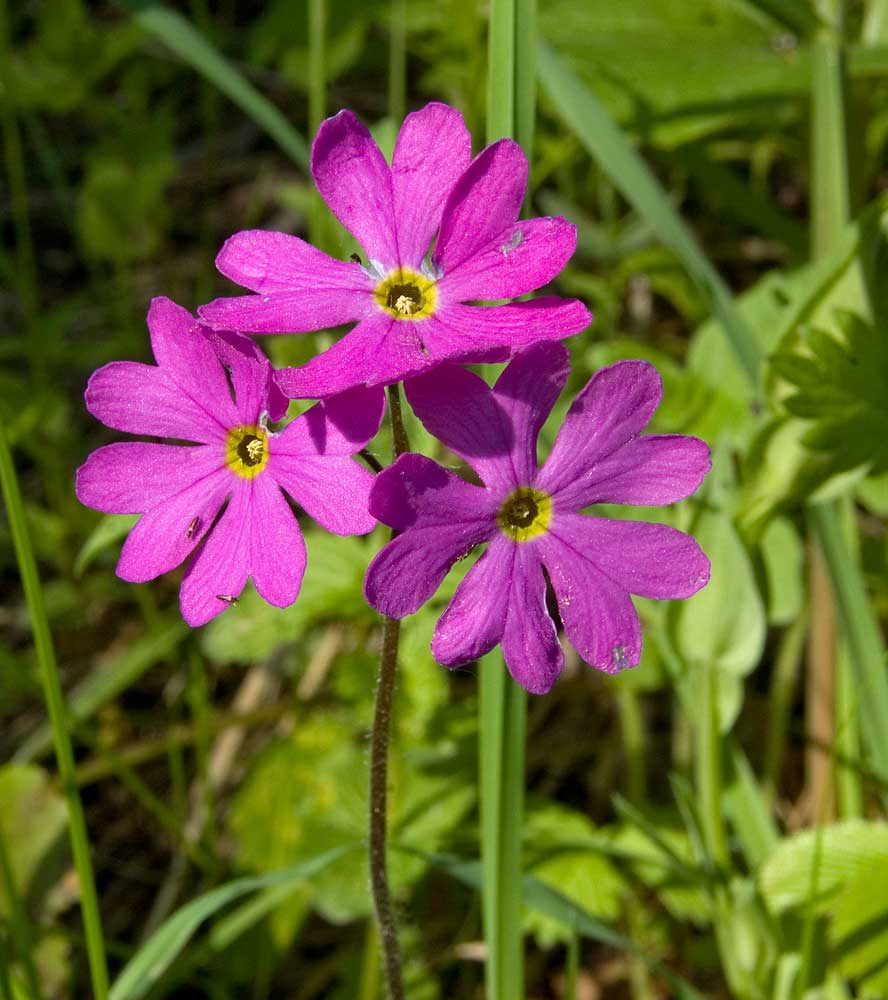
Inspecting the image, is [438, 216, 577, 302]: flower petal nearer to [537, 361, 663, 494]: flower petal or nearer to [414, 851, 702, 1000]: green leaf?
[537, 361, 663, 494]: flower petal

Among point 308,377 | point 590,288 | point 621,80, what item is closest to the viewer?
point 308,377

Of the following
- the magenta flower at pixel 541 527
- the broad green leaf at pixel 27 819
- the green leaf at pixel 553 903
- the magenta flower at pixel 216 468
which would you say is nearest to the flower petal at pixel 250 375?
the magenta flower at pixel 216 468

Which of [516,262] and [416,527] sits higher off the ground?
[516,262]

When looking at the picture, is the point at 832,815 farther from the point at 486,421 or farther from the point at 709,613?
the point at 486,421

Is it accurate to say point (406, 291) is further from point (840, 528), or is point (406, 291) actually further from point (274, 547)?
point (840, 528)

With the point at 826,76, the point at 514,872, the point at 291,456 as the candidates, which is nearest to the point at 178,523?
the point at 291,456

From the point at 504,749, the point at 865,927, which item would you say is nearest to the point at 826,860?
the point at 865,927
